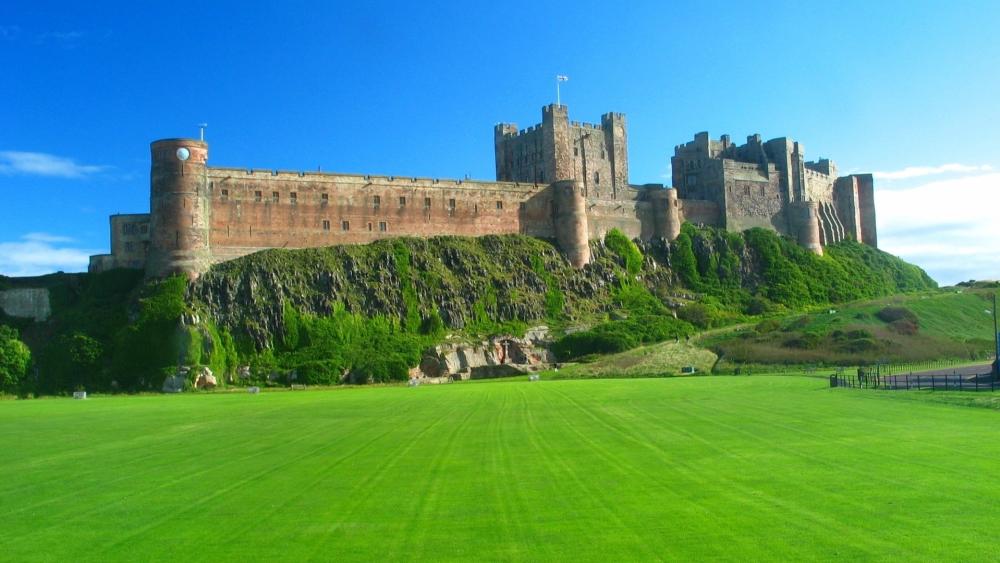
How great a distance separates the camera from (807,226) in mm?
101375

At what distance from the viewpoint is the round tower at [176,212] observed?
2689 inches

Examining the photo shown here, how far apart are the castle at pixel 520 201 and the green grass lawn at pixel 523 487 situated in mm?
38479

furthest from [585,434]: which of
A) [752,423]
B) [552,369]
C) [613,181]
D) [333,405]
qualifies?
[613,181]

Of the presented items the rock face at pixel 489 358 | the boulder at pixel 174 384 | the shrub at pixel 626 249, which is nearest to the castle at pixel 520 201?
the shrub at pixel 626 249

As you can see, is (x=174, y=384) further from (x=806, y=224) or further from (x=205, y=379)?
(x=806, y=224)

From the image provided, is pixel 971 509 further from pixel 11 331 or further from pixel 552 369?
pixel 11 331

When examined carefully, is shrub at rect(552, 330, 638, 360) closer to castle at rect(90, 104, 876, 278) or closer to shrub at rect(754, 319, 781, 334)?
shrub at rect(754, 319, 781, 334)

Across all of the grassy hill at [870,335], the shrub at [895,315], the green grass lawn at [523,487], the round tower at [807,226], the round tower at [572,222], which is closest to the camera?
the green grass lawn at [523,487]

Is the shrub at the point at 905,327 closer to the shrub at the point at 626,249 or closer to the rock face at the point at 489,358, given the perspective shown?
the shrub at the point at 626,249

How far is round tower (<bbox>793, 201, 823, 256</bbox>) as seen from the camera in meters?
101

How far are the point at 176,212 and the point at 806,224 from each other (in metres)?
66.1

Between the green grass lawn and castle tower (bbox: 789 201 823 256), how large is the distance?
70.6 m

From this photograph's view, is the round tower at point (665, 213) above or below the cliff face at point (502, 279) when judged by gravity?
above

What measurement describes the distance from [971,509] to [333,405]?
31876mm
